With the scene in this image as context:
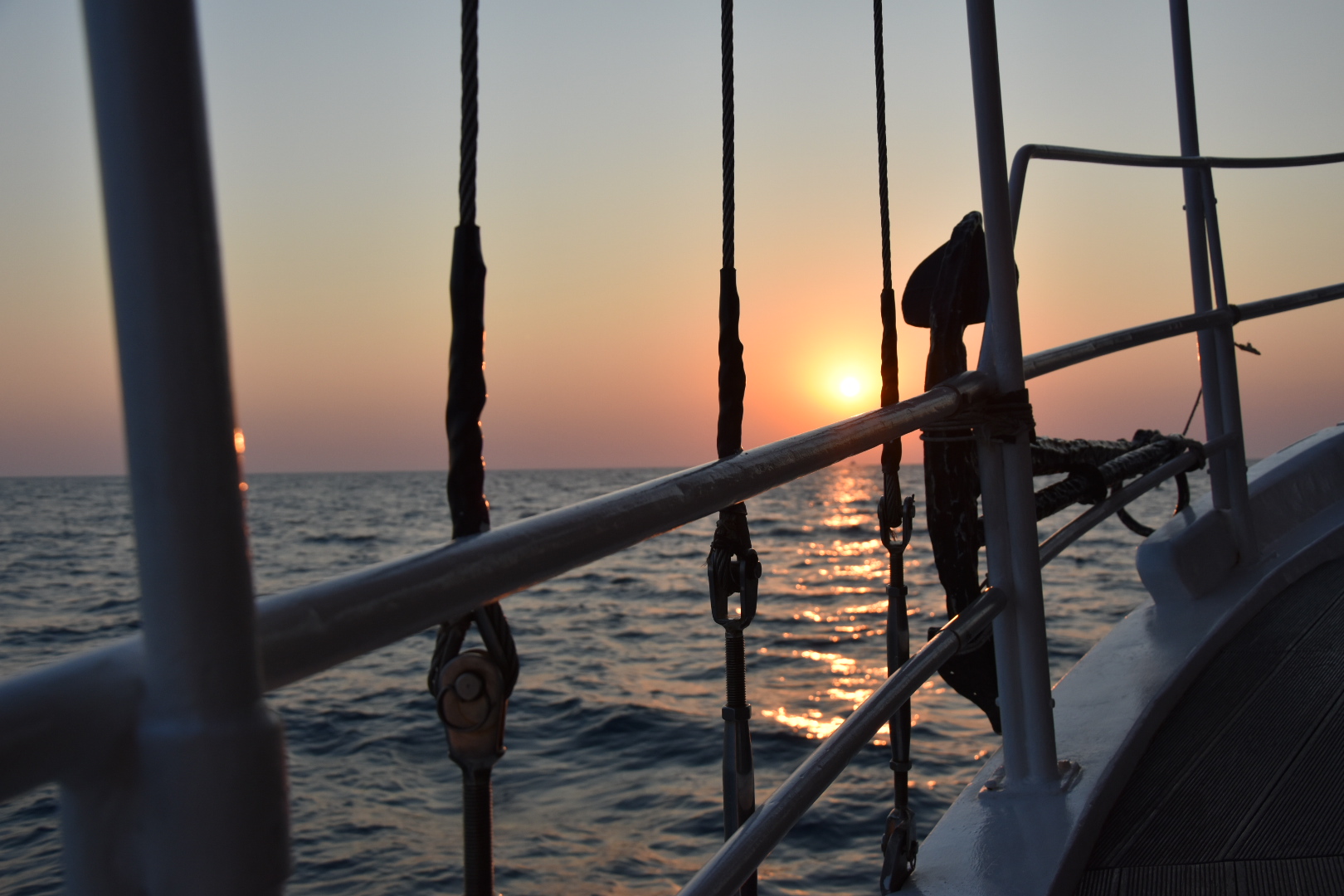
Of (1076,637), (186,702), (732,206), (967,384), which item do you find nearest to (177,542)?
(186,702)

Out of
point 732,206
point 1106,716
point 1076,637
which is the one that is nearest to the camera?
point 732,206

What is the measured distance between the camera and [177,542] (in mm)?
267

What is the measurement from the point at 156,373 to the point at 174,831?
12 centimetres

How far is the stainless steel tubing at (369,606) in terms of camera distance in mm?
251

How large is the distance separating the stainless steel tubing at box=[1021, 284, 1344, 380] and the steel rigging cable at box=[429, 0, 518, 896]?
3.05 ft

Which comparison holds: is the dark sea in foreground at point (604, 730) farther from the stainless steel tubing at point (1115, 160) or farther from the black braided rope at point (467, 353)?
the stainless steel tubing at point (1115, 160)

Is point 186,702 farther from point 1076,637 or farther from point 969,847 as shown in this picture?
point 1076,637

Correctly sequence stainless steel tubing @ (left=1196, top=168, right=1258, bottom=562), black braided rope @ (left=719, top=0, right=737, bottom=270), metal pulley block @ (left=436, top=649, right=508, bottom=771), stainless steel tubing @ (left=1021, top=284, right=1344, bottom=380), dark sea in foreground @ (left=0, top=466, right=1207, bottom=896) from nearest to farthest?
metal pulley block @ (left=436, top=649, right=508, bottom=771), black braided rope @ (left=719, top=0, right=737, bottom=270), stainless steel tubing @ (left=1021, top=284, right=1344, bottom=380), stainless steel tubing @ (left=1196, top=168, right=1258, bottom=562), dark sea in foreground @ (left=0, top=466, right=1207, bottom=896)

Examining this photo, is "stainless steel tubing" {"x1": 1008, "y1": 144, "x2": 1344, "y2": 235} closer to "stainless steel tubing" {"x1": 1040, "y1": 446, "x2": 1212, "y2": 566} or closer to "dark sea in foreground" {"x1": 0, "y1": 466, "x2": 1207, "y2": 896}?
"stainless steel tubing" {"x1": 1040, "y1": 446, "x2": 1212, "y2": 566}

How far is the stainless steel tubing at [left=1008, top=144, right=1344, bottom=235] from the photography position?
4.77ft

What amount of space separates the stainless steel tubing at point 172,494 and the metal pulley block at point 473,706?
12 cm

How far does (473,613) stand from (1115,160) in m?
1.54

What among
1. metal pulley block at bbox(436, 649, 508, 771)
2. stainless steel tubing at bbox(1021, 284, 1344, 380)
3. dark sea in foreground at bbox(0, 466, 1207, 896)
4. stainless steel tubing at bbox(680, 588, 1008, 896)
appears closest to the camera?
metal pulley block at bbox(436, 649, 508, 771)

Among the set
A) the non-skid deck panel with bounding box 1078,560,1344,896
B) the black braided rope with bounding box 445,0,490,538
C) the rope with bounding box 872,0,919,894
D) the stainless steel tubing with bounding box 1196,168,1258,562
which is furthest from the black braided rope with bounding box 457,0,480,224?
the stainless steel tubing with bounding box 1196,168,1258,562
